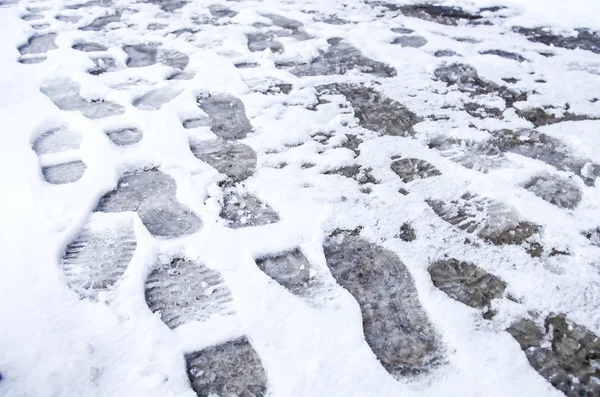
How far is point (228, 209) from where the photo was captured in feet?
5.93

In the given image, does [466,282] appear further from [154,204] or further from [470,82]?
[470,82]

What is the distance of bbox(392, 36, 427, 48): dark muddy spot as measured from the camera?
3.14 m

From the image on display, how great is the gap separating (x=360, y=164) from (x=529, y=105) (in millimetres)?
1002

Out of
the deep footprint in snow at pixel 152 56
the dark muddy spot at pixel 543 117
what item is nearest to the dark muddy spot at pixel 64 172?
the deep footprint in snow at pixel 152 56

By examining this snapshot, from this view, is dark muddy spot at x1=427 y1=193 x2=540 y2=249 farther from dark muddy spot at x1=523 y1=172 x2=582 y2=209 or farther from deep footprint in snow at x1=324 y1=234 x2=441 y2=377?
deep footprint in snow at x1=324 y1=234 x2=441 y2=377

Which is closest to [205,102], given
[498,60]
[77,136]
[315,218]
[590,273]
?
[77,136]

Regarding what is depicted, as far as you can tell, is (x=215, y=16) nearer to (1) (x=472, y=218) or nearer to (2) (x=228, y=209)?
(2) (x=228, y=209)

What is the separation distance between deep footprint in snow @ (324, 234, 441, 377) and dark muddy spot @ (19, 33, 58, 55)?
2.64 metres

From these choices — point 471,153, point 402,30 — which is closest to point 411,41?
point 402,30

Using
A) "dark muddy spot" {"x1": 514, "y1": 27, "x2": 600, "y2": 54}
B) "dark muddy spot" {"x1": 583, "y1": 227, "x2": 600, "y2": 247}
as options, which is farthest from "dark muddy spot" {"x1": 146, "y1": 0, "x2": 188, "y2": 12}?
"dark muddy spot" {"x1": 583, "y1": 227, "x2": 600, "y2": 247}

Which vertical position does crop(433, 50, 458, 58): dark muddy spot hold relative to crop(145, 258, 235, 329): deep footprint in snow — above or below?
above

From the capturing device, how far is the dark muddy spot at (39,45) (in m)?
3.21

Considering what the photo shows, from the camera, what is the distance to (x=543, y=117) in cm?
230

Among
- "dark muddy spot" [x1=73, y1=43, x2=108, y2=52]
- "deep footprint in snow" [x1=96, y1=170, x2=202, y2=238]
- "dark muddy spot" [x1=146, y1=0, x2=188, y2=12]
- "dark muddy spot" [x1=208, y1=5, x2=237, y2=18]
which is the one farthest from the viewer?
"dark muddy spot" [x1=146, y1=0, x2=188, y2=12]
